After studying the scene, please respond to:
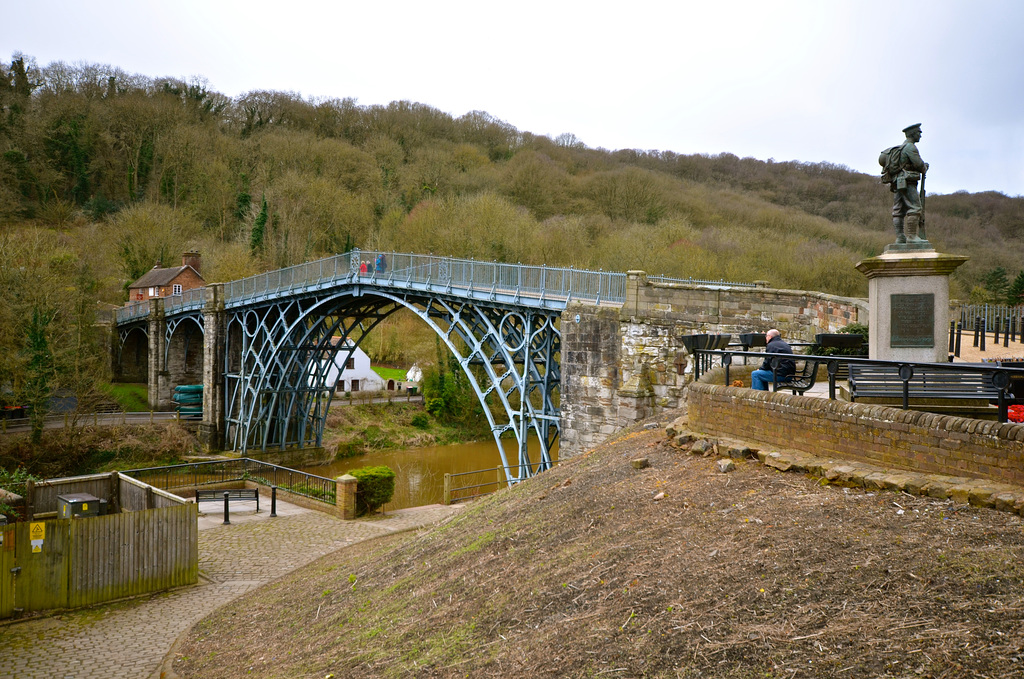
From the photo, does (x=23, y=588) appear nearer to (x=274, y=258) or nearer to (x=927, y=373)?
(x=927, y=373)

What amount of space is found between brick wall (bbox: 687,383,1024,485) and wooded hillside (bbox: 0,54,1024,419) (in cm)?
2784

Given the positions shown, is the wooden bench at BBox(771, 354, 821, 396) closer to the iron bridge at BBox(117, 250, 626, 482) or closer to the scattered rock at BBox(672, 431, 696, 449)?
the scattered rock at BBox(672, 431, 696, 449)

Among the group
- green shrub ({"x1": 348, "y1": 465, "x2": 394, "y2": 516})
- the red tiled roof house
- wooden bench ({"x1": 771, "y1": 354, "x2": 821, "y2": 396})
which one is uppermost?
the red tiled roof house

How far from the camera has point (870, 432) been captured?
730 centimetres

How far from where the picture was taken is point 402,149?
234 feet

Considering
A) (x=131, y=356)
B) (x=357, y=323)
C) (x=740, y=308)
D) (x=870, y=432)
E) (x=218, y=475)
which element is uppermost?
(x=740, y=308)

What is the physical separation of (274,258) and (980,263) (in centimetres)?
4268

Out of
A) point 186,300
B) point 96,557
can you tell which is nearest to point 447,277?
point 96,557

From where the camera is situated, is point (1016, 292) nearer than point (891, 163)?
No

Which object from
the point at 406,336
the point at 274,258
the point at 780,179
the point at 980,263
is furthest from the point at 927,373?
the point at 780,179

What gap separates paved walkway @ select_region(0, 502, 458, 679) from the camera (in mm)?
10414

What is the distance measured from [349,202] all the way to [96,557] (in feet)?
148

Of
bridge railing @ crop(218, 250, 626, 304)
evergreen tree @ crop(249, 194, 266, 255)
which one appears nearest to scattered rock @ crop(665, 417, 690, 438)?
bridge railing @ crop(218, 250, 626, 304)

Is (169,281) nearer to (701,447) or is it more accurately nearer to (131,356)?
(131,356)
